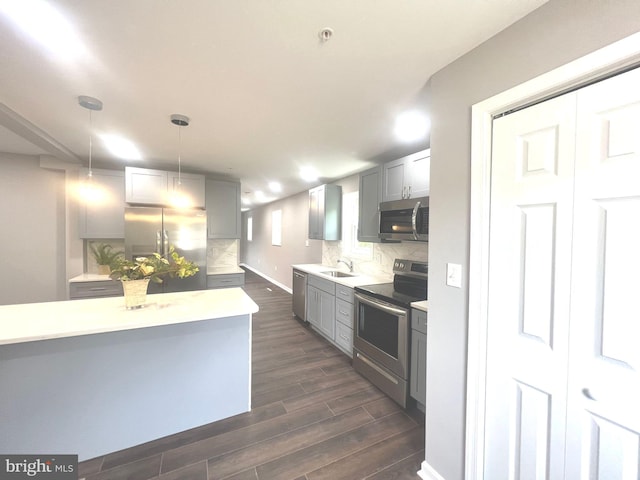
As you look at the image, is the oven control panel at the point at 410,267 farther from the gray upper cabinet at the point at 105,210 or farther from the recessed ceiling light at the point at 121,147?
the gray upper cabinet at the point at 105,210

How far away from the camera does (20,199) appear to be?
3201 mm

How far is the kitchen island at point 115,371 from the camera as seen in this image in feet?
4.84

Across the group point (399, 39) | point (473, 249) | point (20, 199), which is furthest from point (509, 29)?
point (20, 199)

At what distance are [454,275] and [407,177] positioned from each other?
1.53 meters

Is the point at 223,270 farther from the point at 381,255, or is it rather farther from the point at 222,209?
the point at 381,255

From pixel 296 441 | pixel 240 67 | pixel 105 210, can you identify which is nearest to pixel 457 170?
pixel 240 67

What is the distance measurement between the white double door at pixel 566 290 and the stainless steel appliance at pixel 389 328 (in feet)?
2.87

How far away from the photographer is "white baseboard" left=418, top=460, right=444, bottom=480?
146cm

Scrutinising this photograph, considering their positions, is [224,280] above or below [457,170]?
below

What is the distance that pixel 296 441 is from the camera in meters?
1.76

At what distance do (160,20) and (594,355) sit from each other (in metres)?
2.32

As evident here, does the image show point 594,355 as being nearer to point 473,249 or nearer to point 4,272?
point 473,249

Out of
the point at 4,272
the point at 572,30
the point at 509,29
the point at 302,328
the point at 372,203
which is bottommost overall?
the point at 302,328

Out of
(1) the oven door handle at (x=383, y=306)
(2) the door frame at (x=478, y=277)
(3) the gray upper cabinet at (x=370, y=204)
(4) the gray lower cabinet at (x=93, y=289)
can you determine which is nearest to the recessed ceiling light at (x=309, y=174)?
(3) the gray upper cabinet at (x=370, y=204)
